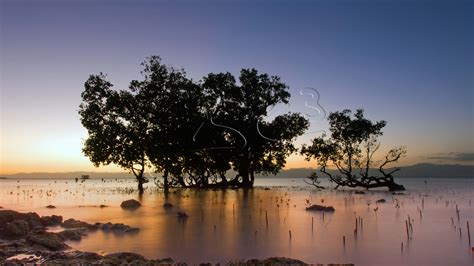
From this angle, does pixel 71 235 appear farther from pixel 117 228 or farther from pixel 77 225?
pixel 77 225

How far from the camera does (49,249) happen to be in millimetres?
16438

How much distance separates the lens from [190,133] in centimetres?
5962

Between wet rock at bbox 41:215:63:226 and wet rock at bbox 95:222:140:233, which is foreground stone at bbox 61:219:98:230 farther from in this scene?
wet rock at bbox 41:215:63:226

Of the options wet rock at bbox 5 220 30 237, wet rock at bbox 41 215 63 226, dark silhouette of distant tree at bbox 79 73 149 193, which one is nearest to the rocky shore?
wet rock at bbox 5 220 30 237

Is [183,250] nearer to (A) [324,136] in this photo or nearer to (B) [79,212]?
(B) [79,212]

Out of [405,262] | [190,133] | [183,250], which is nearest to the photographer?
[405,262]

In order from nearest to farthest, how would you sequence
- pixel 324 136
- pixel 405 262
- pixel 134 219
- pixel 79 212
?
1. pixel 405 262
2. pixel 134 219
3. pixel 79 212
4. pixel 324 136

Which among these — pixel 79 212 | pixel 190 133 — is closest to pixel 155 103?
pixel 190 133

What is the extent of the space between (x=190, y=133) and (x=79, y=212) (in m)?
26.8

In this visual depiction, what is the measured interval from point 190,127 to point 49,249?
4321 cm

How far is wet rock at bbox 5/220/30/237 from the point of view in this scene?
64.5ft

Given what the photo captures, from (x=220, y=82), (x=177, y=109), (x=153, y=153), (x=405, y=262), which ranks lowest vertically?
(x=405, y=262)

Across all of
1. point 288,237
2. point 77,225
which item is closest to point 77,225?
point 77,225

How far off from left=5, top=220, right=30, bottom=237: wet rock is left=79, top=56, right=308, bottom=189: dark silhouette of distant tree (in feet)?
Result: 112
